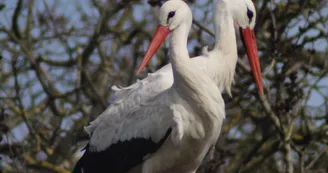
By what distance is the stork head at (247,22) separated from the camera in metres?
6.47

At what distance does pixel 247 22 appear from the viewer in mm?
6566

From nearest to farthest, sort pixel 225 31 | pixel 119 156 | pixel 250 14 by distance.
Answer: pixel 225 31, pixel 250 14, pixel 119 156

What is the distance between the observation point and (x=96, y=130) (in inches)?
268

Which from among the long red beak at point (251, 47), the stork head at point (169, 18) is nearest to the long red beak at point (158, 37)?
the stork head at point (169, 18)

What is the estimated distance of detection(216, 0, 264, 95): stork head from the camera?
6469 mm

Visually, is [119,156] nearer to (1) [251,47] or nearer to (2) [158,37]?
(2) [158,37]

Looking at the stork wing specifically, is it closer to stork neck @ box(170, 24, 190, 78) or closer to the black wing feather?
the black wing feather

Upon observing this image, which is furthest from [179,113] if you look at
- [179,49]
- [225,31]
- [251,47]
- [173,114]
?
[251,47]

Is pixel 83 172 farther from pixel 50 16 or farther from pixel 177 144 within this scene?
pixel 50 16

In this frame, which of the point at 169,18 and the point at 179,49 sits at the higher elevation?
the point at 169,18

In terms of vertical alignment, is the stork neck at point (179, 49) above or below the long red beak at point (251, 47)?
above

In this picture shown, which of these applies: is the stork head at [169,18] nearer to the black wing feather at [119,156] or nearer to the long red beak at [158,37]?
the long red beak at [158,37]

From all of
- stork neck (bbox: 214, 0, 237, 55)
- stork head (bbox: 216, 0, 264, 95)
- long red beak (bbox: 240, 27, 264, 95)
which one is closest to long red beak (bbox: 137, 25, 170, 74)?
stork neck (bbox: 214, 0, 237, 55)

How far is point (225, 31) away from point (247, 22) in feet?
0.91
